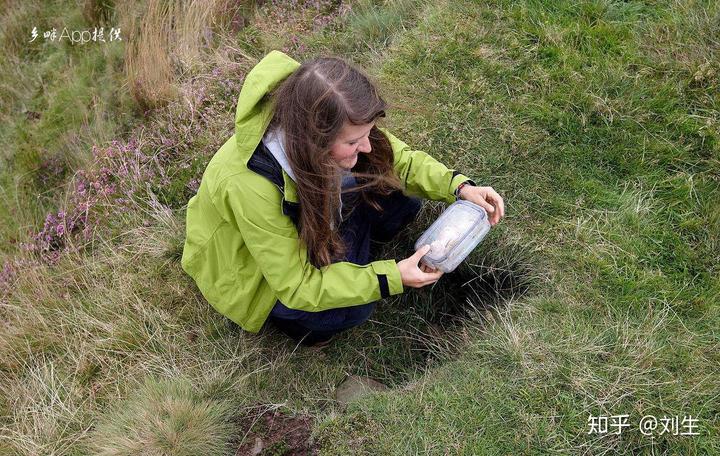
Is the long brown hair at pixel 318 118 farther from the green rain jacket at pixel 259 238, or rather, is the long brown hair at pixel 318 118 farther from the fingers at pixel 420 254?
the fingers at pixel 420 254

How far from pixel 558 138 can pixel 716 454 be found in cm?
170

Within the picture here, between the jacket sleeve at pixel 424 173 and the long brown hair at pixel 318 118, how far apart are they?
0.52 metres

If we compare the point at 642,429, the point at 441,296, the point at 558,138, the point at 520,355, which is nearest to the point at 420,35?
the point at 558,138

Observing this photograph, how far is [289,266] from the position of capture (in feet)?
7.99

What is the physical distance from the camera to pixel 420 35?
3859 mm

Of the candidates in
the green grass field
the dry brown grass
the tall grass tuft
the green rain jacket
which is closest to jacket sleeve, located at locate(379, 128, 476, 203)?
the green rain jacket

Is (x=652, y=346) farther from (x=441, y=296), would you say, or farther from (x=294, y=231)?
(x=294, y=231)

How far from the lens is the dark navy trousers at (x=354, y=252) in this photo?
8.92ft

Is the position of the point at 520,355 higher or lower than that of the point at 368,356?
higher

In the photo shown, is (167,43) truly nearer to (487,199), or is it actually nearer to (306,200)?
(306,200)

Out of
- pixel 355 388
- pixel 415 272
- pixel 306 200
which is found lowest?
pixel 355 388

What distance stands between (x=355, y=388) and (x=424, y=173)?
108cm

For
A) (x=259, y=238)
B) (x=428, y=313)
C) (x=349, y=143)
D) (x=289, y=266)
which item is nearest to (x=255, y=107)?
(x=349, y=143)

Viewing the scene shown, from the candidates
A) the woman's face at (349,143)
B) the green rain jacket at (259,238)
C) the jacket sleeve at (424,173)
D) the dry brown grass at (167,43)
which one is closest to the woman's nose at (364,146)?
the woman's face at (349,143)
